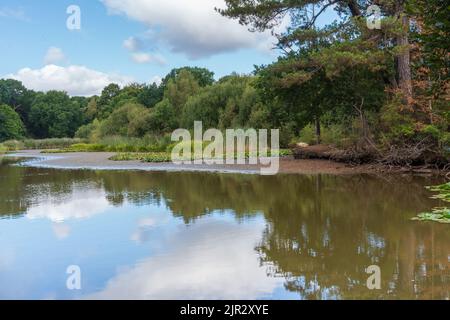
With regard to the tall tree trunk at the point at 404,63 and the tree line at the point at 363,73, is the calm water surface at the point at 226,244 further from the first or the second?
the tall tree trunk at the point at 404,63

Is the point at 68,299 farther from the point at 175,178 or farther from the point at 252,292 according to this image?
the point at 175,178

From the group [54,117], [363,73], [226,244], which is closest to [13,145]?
[54,117]

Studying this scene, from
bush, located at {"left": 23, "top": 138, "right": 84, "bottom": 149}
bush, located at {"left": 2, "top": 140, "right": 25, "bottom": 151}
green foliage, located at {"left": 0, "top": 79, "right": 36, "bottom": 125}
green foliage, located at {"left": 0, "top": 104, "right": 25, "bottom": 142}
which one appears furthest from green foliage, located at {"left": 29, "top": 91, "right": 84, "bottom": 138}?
bush, located at {"left": 2, "top": 140, "right": 25, "bottom": 151}

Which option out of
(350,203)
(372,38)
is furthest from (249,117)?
(350,203)

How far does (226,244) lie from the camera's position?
6145 mm

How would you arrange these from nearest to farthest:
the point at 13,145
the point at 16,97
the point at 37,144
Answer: the point at 13,145, the point at 37,144, the point at 16,97

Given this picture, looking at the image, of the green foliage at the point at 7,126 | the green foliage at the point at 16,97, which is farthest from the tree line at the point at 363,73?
the green foliage at the point at 16,97

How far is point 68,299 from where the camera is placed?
14.0 ft

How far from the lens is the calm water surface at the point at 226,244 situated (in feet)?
14.8

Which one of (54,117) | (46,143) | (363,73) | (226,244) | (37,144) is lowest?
(226,244)

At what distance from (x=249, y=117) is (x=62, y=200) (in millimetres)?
20121

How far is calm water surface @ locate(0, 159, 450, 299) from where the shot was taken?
4.50 meters

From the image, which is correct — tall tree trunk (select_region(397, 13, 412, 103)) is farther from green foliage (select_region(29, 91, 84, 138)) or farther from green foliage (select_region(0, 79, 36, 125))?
green foliage (select_region(0, 79, 36, 125))

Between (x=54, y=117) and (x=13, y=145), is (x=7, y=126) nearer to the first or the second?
(x=54, y=117)
